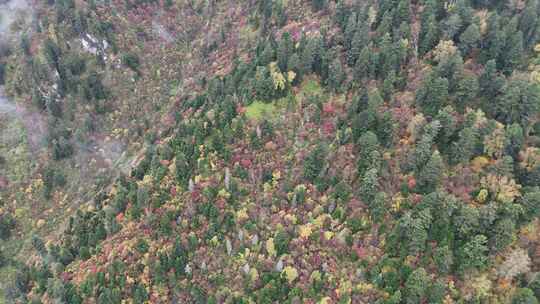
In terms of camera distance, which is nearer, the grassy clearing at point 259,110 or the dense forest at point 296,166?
the dense forest at point 296,166

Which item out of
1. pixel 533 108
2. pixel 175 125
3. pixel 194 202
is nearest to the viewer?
pixel 533 108

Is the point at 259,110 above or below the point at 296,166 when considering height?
above

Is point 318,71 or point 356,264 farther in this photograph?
point 318,71

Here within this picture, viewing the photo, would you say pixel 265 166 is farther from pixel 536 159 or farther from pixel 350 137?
pixel 536 159

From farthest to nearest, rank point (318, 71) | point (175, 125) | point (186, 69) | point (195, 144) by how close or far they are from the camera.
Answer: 1. point (186, 69)
2. point (175, 125)
3. point (318, 71)
4. point (195, 144)

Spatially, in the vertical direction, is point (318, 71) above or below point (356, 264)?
above

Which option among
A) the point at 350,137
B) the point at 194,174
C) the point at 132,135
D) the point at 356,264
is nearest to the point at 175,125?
the point at 132,135

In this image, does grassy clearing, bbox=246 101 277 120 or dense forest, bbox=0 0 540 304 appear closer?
dense forest, bbox=0 0 540 304

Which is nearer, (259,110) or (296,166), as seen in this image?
(296,166)
